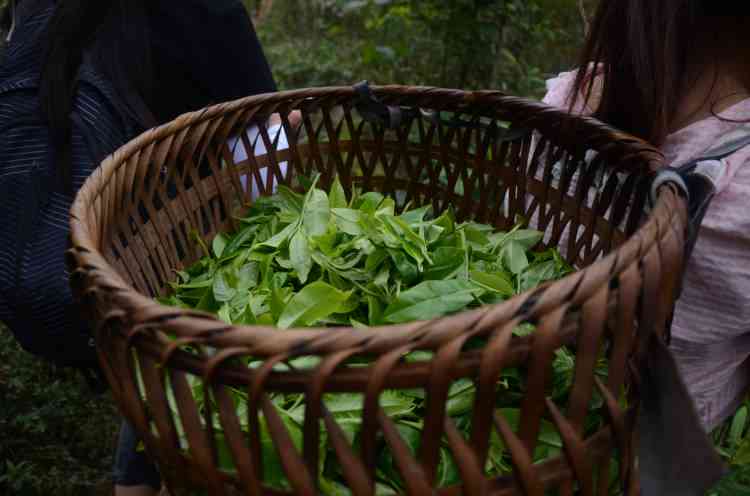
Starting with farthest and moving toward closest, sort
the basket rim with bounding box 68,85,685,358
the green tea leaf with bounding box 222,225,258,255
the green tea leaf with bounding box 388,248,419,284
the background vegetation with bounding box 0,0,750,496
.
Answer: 1. the background vegetation with bounding box 0,0,750,496
2. the green tea leaf with bounding box 222,225,258,255
3. the green tea leaf with bounding box 388,248,419,284
4. the basket rim with bounding box 68,85,685,358

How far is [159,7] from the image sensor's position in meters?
1.13

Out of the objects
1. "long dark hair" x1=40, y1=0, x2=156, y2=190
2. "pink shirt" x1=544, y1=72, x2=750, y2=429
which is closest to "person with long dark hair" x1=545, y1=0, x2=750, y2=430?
"pink shirt" x1=544, y1=72, x2=750, y2=429

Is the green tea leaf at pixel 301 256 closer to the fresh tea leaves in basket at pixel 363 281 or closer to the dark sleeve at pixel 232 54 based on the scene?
the fresh tea leaves in basket at pixel 363 281

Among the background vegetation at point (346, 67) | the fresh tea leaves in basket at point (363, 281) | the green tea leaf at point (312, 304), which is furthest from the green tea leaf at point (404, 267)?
the background vegetation at point (346, 67)

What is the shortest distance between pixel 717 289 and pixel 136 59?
2.86 ft

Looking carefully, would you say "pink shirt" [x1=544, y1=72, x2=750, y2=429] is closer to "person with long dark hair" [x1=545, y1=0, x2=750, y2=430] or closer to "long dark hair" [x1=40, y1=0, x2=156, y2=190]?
"person with long dark hair" [x1=545, y1=0, x2=750, y2=430]

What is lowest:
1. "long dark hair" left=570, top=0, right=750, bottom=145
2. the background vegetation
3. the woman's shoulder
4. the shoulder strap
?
the background vegetation

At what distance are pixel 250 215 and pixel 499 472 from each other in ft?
1.93

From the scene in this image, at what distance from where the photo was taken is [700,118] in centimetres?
85

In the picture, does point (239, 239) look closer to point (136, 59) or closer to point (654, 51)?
point (136, 59)

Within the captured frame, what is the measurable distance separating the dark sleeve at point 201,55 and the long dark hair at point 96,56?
0.13 ft

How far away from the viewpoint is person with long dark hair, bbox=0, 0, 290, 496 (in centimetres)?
102

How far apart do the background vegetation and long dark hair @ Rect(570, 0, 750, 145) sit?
46 cm

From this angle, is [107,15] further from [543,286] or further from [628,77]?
[543,286]
